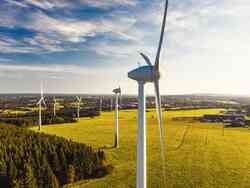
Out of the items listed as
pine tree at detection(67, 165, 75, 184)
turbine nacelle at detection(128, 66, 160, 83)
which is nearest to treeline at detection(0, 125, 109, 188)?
pine tree at detection(67, 165, 75, 184)

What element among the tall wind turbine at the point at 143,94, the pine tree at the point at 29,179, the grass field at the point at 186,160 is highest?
the tall wind turbine at the point at 143,94

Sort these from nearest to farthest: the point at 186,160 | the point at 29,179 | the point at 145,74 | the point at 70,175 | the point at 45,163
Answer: the point at 145,74
the point at 29,179
the point at 45,163
the point at 70,175
the point at 186,160

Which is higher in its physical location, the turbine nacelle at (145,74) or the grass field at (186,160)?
the turbine nacelle at (145,74)

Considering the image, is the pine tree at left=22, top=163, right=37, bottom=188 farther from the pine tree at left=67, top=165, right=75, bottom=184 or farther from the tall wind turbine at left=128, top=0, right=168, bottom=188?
the tall wind turbine at left=128, top=0, right=168, bottom=188

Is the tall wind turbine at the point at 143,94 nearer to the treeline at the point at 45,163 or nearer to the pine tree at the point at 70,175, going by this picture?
the treeline at the point at 45,163

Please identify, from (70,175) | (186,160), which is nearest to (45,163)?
(70,175)

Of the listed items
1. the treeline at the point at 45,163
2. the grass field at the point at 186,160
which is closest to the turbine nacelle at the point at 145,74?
the grass field at the point at 186,160

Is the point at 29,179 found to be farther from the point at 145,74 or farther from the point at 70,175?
the point at 145,74
